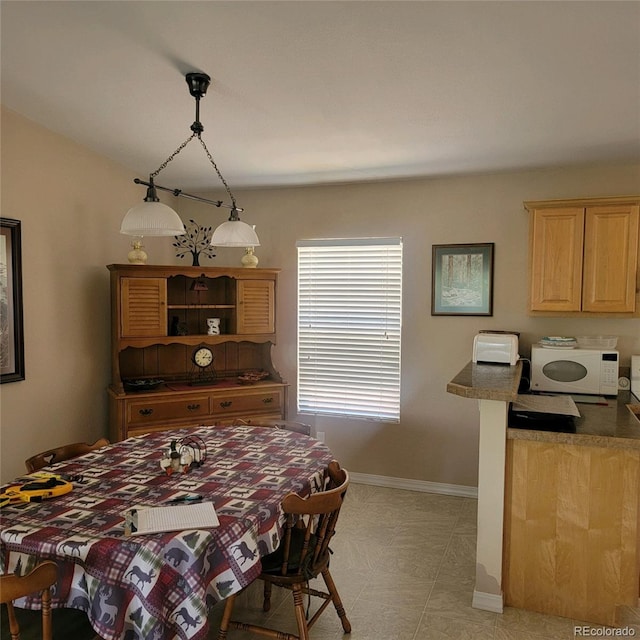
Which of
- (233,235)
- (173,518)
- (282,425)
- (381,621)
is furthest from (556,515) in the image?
(233,235)

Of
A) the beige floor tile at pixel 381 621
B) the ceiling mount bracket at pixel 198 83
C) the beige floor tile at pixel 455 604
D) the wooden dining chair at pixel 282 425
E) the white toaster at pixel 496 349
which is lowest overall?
the beige floor tile at pixel 381 621

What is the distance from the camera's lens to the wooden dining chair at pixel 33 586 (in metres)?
1.44

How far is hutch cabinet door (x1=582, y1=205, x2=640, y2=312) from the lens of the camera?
324 cm

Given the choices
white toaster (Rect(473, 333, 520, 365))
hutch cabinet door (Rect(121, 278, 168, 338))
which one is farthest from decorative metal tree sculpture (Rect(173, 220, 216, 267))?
white toaster (Rect(473, 333, 520, 365))

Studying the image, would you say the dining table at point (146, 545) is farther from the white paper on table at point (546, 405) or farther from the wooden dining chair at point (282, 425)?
the white paper on table at point (546, 405)

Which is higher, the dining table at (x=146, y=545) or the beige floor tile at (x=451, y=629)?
the dining table at (x=146, y=545)

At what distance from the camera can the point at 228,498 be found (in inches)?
79.6

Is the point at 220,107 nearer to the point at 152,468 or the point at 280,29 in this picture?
the point at 280,29

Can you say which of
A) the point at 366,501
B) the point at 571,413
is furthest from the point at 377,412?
the point at 571,413

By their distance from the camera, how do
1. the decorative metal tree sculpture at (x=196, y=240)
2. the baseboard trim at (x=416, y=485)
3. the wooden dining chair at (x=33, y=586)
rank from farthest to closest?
the decorative metal tree sculpture at (x=196, y=240) < the baseboard trim at (x=416, y=485) < the wooden dining chair at (x=33, y=586)

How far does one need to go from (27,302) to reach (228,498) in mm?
2027

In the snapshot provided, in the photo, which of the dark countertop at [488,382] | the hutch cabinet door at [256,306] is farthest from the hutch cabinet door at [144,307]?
the dark countertop at [488,382]

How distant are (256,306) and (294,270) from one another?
1.73 ft

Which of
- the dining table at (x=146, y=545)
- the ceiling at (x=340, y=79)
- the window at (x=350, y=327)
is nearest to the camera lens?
the dining table at (x=146, y=545)
